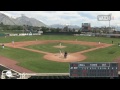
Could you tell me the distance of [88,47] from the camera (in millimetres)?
15828

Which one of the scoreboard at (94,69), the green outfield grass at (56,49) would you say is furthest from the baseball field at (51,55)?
the scoreboard at (94,69)

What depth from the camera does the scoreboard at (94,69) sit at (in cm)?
859

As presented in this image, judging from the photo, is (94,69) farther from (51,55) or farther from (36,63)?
(51,55)

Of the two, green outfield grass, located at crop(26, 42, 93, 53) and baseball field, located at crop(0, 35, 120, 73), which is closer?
baseball field, located at crop(0, 35, 120, 73)

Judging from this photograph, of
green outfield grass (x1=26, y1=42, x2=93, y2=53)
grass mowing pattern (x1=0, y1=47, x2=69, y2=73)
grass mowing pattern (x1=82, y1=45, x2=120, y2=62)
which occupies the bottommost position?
grass mowing pattern (x1=0, y1=47, x2=69, y2=73)

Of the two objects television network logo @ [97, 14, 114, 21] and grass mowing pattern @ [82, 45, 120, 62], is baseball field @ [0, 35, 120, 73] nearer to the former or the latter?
grass mowing pattern @ [82, 45, 120, 62]

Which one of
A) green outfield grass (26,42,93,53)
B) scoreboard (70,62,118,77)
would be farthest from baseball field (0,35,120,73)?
scoreboard (70,62,118,77)

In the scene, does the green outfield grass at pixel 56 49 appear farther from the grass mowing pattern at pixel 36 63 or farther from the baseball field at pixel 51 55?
the grass mowing pattern at pixel 36 63

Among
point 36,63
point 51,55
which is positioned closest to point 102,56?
point 51,55

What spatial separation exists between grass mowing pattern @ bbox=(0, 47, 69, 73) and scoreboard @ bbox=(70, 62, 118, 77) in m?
1.74

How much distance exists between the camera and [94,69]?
8.62 m

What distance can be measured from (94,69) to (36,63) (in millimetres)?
4116

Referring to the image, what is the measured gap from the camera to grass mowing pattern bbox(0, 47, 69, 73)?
10831 mm
